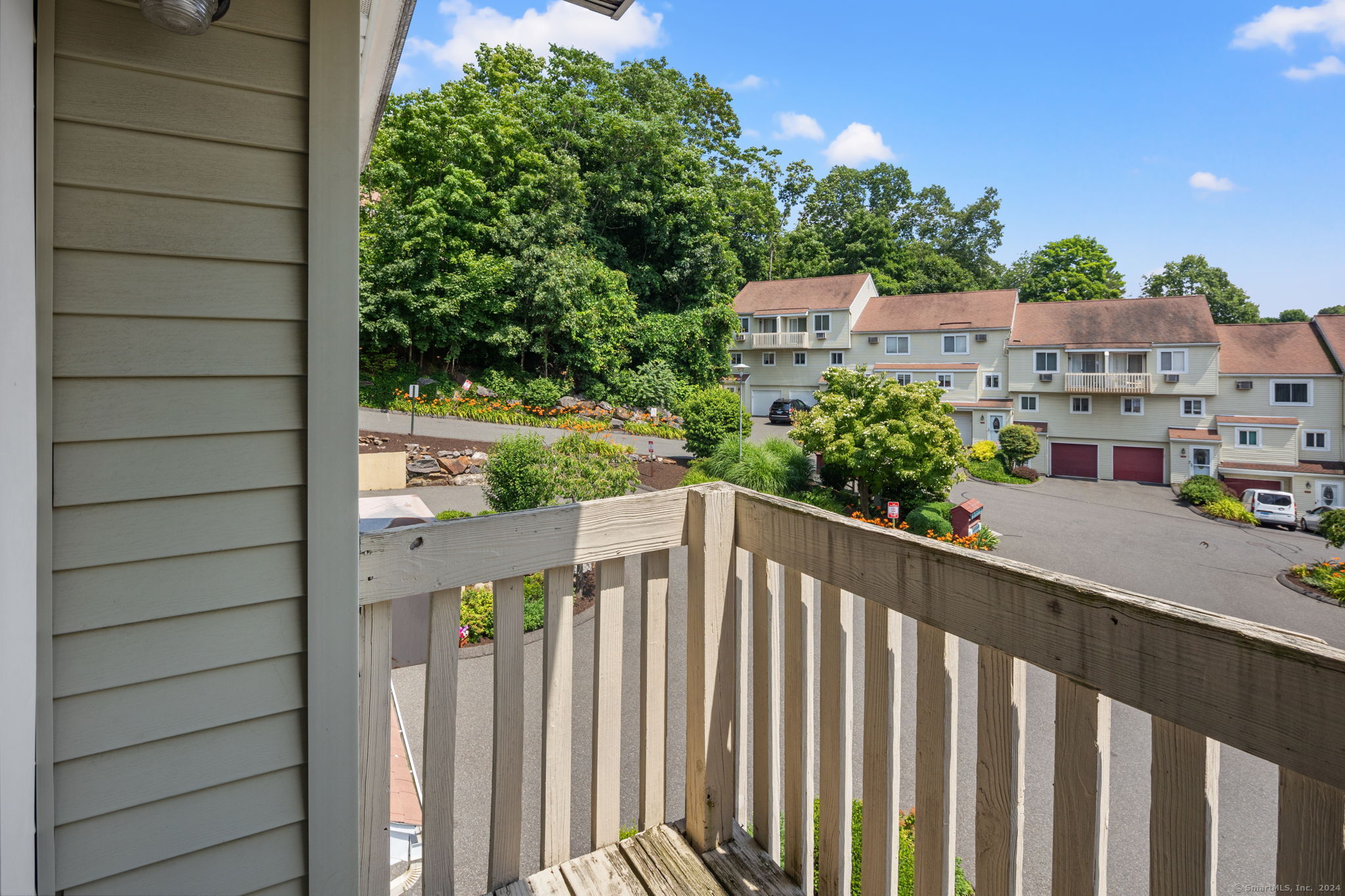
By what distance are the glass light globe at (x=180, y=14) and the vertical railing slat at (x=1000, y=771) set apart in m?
0.95

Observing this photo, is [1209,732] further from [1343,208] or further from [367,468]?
[1343,208]

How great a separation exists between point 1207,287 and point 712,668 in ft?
116

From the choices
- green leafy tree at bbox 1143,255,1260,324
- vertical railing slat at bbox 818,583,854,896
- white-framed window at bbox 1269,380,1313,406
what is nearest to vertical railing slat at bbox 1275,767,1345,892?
vertical railing slat at bbox 818,583,854,896

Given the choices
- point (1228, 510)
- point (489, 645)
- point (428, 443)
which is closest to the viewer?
point (489, 645)

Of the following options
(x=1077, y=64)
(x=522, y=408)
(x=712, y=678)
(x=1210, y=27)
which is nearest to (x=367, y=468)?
(x=522, y=408)

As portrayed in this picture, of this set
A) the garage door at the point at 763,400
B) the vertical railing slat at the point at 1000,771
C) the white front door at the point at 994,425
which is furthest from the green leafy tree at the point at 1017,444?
the vertical railing slat at the point at 1000,771

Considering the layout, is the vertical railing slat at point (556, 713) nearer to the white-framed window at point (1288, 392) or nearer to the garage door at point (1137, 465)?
the garage door at point (1137, 465)

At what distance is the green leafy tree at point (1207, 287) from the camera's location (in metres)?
26.6

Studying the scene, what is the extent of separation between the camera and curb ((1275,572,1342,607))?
Result: 855 cm

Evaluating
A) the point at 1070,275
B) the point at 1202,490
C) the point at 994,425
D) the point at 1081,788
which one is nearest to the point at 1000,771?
the point at 1081,788

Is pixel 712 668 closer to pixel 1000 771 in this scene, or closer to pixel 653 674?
pixel 653 674

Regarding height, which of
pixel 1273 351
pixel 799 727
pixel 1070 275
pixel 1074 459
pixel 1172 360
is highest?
pixel 1070 275

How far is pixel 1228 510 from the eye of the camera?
1373 cm

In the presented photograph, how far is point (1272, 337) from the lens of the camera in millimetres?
16516
